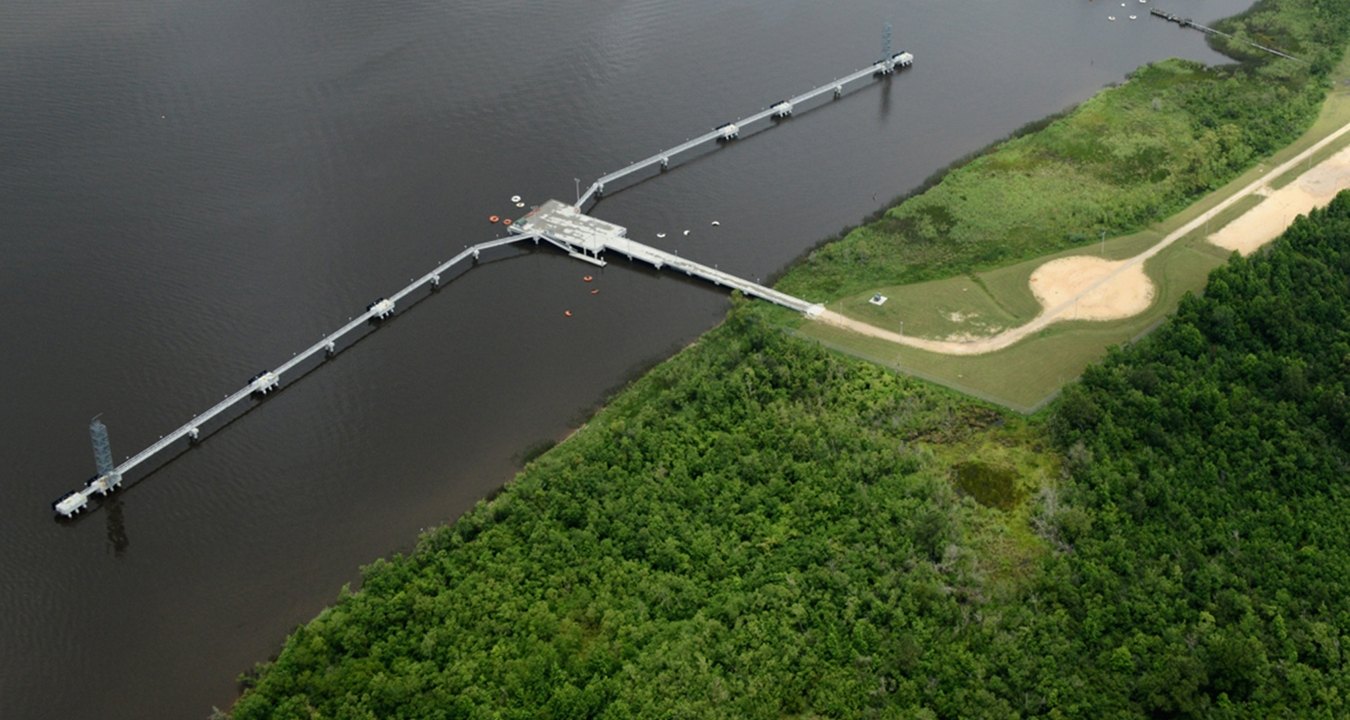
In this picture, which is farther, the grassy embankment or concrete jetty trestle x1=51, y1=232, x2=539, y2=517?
the grassy embankment

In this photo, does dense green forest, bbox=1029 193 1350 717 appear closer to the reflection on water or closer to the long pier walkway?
the reflection on water

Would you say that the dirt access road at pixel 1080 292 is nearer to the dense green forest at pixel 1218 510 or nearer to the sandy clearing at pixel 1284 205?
the sandy clearing at pixel 1284 205

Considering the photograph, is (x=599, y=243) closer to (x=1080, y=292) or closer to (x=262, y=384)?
(x=262, y=384)

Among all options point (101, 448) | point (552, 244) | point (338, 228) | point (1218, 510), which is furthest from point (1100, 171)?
point (101, 448)

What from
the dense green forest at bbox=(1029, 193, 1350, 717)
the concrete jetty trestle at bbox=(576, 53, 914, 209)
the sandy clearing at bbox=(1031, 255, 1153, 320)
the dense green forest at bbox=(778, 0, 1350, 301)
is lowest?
the dense green forest at bbox=(1029, 193, 1350, 717)

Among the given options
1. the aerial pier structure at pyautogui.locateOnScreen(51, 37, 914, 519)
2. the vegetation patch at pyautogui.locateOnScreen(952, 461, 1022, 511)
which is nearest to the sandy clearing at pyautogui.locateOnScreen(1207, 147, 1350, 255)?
the aerial pier structure at pyautogui.locateOnScreen(51, 37, 914, 519)

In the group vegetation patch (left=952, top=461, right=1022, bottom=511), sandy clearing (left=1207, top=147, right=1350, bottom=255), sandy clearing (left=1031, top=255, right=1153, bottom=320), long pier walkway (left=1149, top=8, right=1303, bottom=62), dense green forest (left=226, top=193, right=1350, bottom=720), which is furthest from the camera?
long pier walkway (left=1149, top=8, right=1303, bottom=62)

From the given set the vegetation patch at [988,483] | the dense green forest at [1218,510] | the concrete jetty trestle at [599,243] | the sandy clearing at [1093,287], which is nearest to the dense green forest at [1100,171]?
the sandy clearing at [1093,287]
